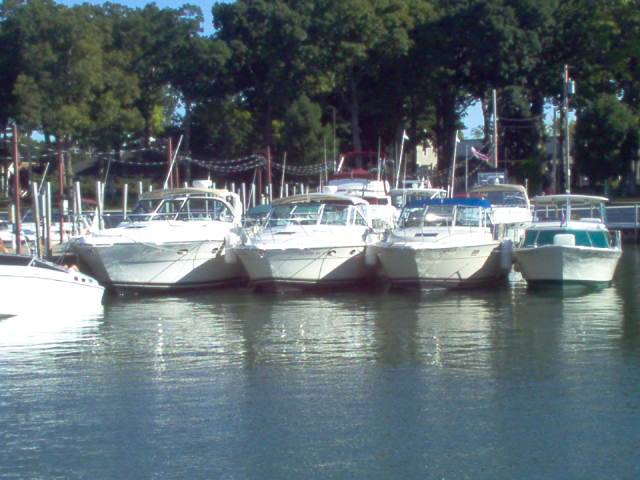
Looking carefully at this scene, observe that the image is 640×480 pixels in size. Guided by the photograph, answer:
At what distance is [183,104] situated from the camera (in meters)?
59.1

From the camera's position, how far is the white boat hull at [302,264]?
2319cm

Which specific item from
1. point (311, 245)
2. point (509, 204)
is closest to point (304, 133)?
point (509, 204)

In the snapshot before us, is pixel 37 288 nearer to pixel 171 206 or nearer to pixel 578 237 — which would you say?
pixel 171 206

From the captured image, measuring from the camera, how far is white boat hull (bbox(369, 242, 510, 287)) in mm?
23016

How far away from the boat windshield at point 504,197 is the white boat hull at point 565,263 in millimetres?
7725

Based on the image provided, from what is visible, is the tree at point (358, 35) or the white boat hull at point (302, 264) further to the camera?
the tree at point (358, 35)

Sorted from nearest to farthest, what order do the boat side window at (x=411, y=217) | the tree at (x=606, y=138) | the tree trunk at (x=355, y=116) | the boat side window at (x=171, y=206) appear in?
1. the boat side window at (x=411, y=217)
2. the boat side window at (x=171, y=206)
3. the tree at (x=606, y=138)
4. the tree trunk at (x=355, y=116)

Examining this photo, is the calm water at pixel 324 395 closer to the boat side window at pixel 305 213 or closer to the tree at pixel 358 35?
the boat side window at pixel 305 213

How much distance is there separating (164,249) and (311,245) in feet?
12.5

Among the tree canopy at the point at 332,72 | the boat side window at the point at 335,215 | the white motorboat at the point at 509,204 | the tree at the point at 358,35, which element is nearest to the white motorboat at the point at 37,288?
the boat side window at the point at 335,215

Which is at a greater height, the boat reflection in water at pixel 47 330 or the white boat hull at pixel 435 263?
the white boat hull at pixel 435 263

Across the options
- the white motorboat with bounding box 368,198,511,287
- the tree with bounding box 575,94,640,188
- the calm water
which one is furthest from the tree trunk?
the calm water

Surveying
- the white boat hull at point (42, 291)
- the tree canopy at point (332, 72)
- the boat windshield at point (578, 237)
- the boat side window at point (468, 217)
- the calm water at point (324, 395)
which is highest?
the tree canopy at point (332, 72)

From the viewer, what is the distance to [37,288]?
19.3 metres
